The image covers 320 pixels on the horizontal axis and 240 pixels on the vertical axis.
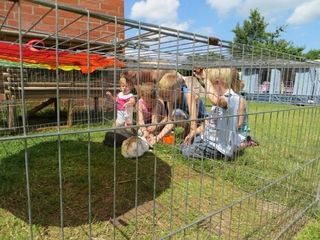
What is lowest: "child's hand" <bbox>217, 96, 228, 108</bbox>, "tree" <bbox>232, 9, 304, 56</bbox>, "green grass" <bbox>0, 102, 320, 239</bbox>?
"green grass" <bbox>0, 102, 320, 239</bbox>

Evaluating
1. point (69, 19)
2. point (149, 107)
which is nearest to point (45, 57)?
point (149, 107)

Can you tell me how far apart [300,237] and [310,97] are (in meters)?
1.00

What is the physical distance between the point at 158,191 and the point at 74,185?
2.03ft

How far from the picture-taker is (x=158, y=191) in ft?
7.30

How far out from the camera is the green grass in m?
1.70

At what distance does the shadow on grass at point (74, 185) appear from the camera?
181 centimetres

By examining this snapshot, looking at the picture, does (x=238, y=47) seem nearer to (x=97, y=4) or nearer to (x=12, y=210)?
(x=12, y=210)

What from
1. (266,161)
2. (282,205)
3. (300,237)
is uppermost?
(266,161)

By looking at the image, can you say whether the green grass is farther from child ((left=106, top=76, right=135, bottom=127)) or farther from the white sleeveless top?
child ((left=106, top=76, right=135, bottom=127))

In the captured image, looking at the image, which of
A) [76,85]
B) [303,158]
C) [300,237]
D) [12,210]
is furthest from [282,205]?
[76,85]

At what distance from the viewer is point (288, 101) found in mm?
2121

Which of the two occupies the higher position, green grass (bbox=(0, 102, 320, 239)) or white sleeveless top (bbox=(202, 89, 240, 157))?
white sleeveless top (bbox=(202, 89, 240, 157))

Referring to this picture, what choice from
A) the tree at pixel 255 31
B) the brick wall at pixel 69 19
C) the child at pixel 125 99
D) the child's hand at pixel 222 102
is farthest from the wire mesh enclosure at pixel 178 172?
the tree at pixel 255 31

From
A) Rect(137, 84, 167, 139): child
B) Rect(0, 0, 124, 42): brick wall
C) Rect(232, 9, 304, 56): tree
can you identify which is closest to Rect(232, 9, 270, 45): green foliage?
Rect(232, 9, 304, 56): tree
